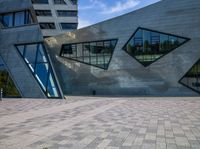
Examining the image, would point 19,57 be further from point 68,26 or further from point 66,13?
point 66,13

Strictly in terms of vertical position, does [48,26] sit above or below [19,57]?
above

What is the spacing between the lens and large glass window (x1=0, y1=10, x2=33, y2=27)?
31636mm

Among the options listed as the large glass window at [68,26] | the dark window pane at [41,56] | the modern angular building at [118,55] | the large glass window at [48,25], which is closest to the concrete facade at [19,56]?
the modern angular building at [118,55]

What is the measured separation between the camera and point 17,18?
31.8 meters

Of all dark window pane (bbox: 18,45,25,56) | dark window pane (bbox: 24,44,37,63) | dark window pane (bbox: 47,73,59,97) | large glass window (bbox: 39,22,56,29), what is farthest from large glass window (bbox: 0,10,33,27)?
large glass window (bbox: 39,22,56,29)

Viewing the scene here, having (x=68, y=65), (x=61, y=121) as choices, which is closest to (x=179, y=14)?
(x=68, y=65)

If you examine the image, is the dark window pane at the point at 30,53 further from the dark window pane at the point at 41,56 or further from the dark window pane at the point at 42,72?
the dark window pane at the point at 42,72

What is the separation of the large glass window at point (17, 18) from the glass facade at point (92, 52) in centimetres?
685

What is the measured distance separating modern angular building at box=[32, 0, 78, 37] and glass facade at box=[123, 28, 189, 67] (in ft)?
75.8

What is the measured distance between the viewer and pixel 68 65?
31.8 meters

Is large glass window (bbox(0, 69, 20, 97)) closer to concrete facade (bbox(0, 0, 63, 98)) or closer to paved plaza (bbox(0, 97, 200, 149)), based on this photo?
concrete facade (bbox(0, 0, 63, 98))

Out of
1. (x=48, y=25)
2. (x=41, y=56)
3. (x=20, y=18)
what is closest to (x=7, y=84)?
(x=41, y=56)

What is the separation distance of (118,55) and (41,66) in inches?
406

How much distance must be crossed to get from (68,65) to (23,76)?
8400 millimetres
